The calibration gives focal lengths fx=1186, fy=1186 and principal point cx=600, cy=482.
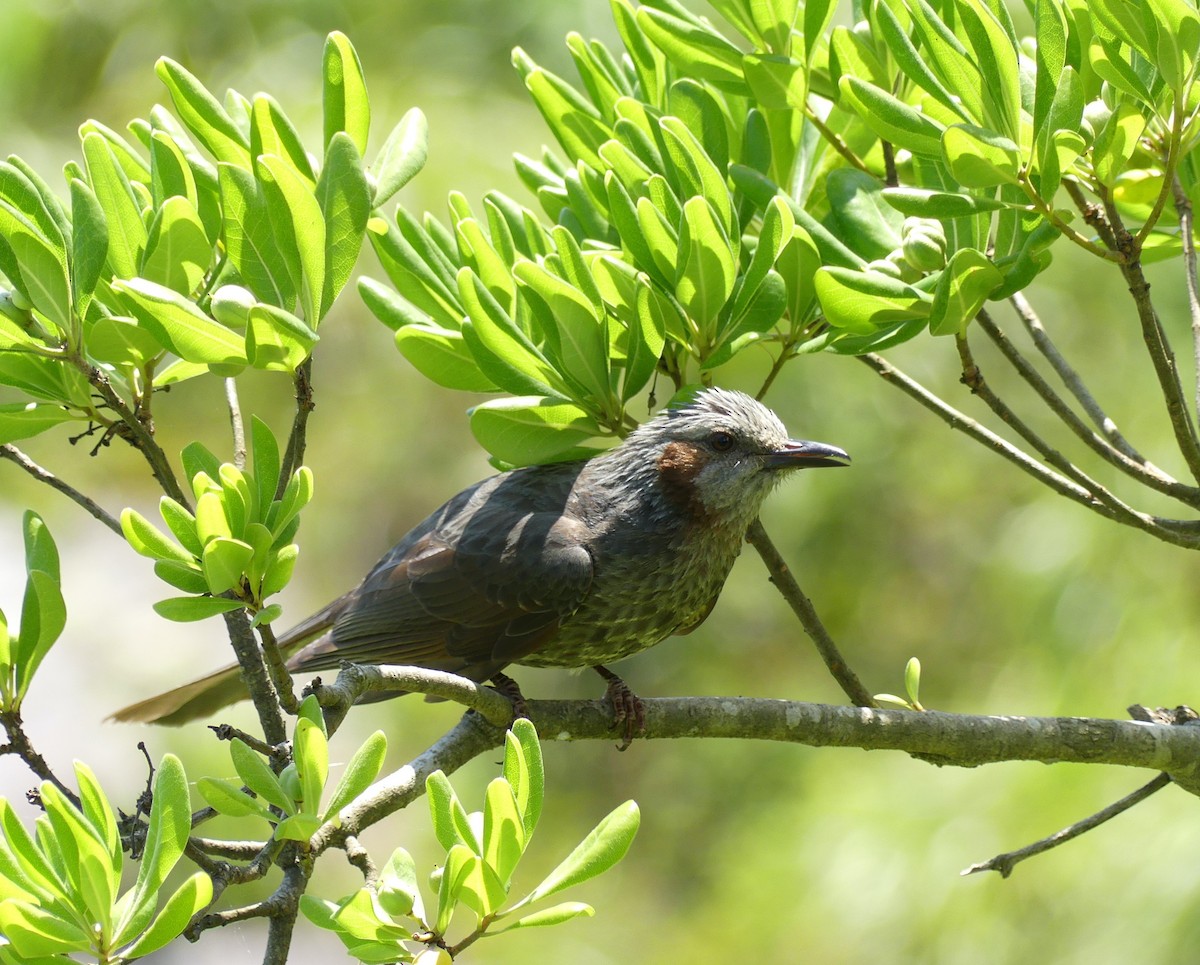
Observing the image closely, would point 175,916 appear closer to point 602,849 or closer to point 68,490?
point 602,849

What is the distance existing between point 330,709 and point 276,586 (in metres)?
0.22

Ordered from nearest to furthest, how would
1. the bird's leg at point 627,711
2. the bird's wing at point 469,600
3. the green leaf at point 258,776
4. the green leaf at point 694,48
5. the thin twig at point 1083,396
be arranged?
the green leaf at point 258,776 < the green leaf at point 694,48 < the thin twig at point 1083,396 < the bird's leg at point 627,711 < the bird's wing at point 469,600

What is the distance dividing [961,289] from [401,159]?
819 mm

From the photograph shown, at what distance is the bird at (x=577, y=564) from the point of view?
289 cm

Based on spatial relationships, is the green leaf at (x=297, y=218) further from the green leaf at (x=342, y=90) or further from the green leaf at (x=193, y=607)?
the green leaf at (x=193, y=607)

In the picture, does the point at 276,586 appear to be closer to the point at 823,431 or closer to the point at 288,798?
the point at 288,798

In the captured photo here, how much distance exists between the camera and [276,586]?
1361mm

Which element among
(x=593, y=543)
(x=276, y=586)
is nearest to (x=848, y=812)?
(x=593, y=543)

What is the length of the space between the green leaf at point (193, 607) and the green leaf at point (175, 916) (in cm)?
31

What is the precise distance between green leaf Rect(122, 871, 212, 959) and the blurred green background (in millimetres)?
2621

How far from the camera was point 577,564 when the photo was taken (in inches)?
113

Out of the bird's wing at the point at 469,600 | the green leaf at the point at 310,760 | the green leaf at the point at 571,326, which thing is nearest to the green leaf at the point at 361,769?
the green leaf at the point at 310,760

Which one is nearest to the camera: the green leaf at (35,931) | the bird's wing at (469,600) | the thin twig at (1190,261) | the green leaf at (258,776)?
the green leaf at (35,931)

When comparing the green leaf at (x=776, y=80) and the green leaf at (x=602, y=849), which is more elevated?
the green leaf at (x=776, y=80)
